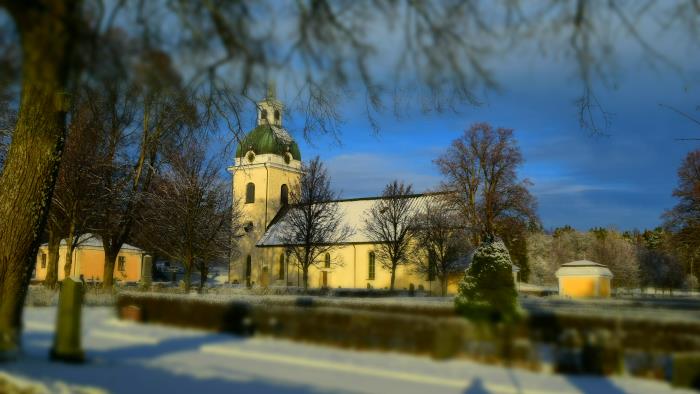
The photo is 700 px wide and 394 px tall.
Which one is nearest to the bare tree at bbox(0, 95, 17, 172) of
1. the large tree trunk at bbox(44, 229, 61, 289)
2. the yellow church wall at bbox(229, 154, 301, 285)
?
the large tree trunk at bbox(44, 229, 61, 289)

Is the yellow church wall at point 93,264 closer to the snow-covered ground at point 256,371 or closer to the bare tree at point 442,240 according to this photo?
the bare tree at point 442,240

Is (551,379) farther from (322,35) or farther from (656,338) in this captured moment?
(322,35)

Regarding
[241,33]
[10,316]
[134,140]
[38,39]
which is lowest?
[10,316]

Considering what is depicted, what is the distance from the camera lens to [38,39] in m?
6.16

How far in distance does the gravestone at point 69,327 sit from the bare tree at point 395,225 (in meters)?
38.8

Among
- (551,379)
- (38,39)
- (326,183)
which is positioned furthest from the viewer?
(326,183)

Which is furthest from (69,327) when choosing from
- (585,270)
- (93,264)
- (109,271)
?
(93,264)

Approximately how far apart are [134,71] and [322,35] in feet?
7.31

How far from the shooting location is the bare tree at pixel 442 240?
154ft

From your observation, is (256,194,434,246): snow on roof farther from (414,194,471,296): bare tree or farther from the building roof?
the building roof

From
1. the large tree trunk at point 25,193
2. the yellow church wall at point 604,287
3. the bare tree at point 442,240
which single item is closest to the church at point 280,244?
the bare tree at point 442,240

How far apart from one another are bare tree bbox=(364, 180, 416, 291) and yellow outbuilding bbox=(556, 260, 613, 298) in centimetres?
1342

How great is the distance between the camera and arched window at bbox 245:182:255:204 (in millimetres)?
63812

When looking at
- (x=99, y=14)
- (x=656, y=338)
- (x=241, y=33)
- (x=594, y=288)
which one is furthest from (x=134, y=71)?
(x=594, y=288)
